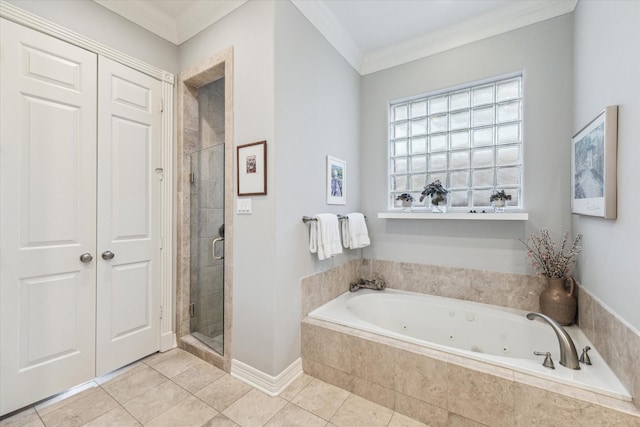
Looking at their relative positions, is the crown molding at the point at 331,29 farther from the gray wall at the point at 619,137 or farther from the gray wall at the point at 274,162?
the gray wall at the point at 619,137

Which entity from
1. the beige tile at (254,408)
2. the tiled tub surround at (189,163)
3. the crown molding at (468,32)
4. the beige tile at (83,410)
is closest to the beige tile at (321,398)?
the beige tile at (254,408)

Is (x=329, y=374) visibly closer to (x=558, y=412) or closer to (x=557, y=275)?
(x=558, y=412)

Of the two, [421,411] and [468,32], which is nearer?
[421,411]

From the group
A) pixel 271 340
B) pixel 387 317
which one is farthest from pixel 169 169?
pixel 387 317

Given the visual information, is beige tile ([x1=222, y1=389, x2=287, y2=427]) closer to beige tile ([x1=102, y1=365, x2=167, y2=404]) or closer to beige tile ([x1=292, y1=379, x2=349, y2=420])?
beige tile ([x1=292, y1=379, x2=349, y2=420])

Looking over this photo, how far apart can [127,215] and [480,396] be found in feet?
8.36

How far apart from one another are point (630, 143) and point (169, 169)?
289cm

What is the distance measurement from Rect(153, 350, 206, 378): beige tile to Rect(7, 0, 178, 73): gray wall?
2.41 m

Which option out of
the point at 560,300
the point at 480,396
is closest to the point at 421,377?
the point at 480,396

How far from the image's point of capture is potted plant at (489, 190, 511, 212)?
2160mm

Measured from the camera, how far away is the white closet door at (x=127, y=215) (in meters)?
1.89

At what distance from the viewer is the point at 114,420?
151 cm

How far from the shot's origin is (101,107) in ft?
6.16

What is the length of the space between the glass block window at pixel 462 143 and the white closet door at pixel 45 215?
101 inches
